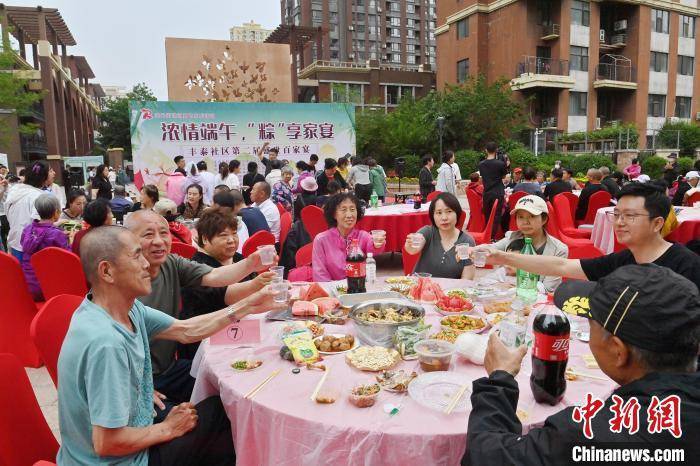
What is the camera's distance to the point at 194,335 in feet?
7.13

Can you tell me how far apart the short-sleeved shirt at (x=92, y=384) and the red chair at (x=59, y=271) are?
2213 mm

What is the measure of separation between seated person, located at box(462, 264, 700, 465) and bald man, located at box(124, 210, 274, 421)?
1.61 metres

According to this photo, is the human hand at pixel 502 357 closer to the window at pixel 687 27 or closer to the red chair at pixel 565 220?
the red chair at pixel 565 220

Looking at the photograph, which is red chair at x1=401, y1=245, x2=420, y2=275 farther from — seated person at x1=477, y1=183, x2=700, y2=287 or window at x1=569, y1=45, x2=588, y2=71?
window at x1=569, y1=45, x2=588, y2=71

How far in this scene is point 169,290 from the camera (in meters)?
2.59

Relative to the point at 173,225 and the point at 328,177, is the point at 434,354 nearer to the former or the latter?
the point at 173,225

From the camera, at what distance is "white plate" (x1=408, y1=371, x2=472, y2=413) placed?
1541mm

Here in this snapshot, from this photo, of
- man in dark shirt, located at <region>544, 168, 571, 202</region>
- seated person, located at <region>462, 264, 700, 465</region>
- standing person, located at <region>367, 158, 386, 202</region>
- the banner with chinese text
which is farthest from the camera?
the banner with chinese text

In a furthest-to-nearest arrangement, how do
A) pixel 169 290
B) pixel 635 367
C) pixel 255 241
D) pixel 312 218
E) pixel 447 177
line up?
pixel 447 177 < pixel 312 218 < pixel 255 241 < pixel 169 290 < pixel 635 367

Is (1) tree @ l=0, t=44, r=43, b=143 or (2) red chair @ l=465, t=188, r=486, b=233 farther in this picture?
(1) tree @ l=0, t=44, r=43, b=143

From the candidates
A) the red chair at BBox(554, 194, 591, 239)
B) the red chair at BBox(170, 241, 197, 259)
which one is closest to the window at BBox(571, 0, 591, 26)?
the red chair at BBox(554, 194, 591, 239)

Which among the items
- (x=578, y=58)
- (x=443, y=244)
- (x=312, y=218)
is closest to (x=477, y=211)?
(x=312, y=218)

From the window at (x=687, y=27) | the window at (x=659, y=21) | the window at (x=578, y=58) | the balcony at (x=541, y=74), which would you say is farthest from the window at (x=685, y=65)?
the balcony at (x=541, y=74)

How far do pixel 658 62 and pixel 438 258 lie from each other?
32.0 meters
